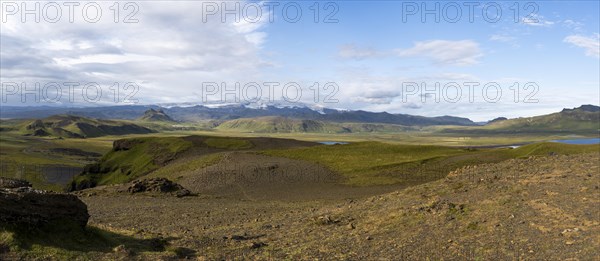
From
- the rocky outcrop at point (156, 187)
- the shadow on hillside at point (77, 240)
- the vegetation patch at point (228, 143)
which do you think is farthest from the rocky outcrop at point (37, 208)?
the vegetation patch at point (228, 143)

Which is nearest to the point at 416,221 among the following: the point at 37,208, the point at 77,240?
the point at 77,240

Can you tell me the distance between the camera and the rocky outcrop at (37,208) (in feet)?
57.6

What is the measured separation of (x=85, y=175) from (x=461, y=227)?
101m

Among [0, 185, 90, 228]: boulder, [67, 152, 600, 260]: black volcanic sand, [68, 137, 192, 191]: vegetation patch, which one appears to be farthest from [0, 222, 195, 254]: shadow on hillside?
[68, 137, 192, 191]: vegetation patch

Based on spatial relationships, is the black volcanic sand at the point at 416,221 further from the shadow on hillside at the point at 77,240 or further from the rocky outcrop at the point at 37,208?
the rocky outcrop at the point at 37,208

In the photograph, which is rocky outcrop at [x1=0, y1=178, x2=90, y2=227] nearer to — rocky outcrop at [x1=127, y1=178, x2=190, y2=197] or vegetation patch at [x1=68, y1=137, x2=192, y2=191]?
rocky outcrop at [x1=127, y1=178, x2=190, y2=197]

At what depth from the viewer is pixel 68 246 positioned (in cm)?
1800

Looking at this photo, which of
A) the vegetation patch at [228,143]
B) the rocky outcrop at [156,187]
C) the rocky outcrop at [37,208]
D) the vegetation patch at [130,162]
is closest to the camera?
the rocky outcrop at [37,208]

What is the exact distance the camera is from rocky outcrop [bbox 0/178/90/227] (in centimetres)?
1756

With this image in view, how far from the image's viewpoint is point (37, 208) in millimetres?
18656

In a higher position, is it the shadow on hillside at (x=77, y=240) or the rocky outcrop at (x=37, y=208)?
the rocky outcrop at (x=37, y=208)

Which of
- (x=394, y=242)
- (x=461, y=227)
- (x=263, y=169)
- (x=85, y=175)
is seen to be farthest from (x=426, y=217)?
(x=85, y=175)

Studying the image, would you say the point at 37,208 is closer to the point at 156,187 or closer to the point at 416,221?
the point at 416,221

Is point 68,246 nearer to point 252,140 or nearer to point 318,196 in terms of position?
point 318,196
